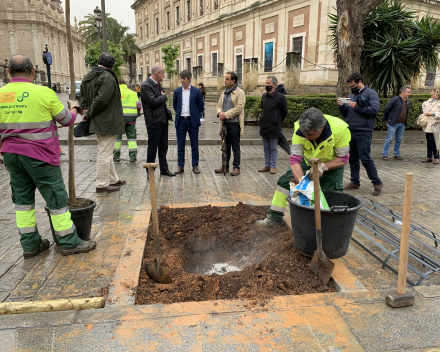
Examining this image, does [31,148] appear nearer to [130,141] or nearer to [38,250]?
[38,250]

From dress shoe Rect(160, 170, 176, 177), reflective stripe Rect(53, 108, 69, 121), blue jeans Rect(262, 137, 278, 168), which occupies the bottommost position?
dress shoe Rect(160, 170, 176, 177)

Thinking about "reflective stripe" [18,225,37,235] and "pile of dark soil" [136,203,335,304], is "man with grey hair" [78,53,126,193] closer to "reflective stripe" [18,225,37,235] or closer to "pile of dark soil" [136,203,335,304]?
"pile of dark soil" [136,203,335,304]

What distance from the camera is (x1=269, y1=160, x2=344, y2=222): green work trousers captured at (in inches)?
153

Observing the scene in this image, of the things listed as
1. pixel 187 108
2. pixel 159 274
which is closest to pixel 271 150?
pixel 187 108

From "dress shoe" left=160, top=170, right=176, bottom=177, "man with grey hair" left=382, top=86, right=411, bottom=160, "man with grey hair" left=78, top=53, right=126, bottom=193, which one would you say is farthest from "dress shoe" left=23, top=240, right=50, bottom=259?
"man with grey hair" left=382, top=86, right=411, bottom=160

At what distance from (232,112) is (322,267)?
4461 millimetres

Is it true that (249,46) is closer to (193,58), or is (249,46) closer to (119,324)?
(193,58)

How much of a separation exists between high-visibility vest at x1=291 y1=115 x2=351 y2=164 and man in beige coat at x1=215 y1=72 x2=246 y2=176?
3414 millimetres

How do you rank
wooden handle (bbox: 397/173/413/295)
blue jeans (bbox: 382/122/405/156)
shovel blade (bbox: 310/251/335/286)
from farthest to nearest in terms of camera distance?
blue jeans (bbox: 382/122/405/156), shovel blade (bbox: 310/251/335/286), wooden handle (bbox: 397/173/413/295)

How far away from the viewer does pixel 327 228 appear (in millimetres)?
3174

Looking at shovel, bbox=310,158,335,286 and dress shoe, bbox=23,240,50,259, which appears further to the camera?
dress shoe, bbox=23,240,50,259

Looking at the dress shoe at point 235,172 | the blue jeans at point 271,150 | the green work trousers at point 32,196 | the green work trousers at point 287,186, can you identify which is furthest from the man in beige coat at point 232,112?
the green work trousers at point 32,196

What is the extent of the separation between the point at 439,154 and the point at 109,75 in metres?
8.11

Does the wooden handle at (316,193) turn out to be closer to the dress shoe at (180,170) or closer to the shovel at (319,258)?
the shovel at (319,258)
